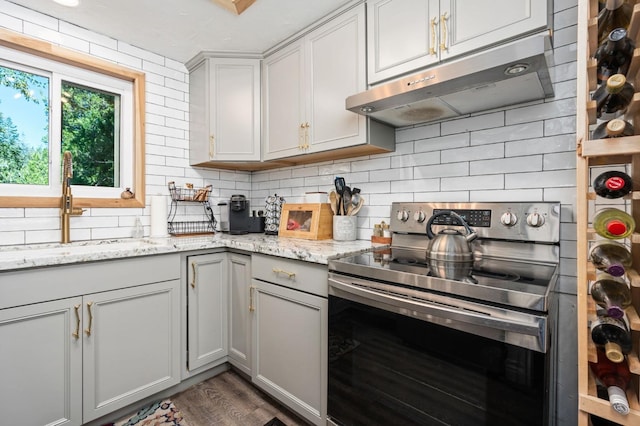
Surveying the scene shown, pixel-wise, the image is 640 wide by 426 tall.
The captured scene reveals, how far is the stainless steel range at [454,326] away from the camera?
2.86ft

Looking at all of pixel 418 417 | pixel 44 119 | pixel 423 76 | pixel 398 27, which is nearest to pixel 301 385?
pixel 418 417

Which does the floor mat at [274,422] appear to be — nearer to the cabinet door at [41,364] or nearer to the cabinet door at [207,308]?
the cabinet door at [207,308]

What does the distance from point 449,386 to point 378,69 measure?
4.77 feet

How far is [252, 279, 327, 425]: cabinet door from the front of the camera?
4.77 feet

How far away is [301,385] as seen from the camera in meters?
1.53

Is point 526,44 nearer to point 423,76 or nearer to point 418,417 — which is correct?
point 423,76

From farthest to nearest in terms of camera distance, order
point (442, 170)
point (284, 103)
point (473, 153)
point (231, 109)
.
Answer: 1. point (231, 109)
2. point (284, 103)
3. point (442, 170)
4. point (473, 153)

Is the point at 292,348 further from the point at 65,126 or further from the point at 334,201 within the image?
the point at 65,126

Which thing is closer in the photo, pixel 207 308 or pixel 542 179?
pixel 542 179

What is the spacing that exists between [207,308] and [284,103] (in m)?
1.47

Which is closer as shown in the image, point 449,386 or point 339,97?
point 449,386

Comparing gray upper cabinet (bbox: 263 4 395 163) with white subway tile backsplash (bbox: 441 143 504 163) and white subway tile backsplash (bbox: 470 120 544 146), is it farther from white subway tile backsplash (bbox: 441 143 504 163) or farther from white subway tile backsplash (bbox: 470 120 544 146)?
white subway tile backsplash (bbox: 470 120 544 146)

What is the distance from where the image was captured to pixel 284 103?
2.16m

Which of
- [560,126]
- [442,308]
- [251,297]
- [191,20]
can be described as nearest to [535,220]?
[560,126]
